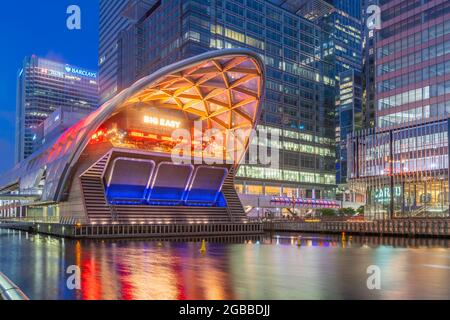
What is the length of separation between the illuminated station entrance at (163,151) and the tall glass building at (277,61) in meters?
45.9

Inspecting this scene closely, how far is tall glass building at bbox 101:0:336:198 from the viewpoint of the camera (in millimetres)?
114250

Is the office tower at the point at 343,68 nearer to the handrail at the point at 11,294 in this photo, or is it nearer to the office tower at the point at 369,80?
the office tower at the point at 369,80

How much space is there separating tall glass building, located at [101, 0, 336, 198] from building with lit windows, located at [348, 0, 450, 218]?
37.8 meters

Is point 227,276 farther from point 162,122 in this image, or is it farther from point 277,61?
point 277,61

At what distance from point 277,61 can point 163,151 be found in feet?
258

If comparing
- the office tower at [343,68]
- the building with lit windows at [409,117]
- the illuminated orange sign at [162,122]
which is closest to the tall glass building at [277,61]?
the office tower at [343,68]

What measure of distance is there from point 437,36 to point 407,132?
17.5 meters

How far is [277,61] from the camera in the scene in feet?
427

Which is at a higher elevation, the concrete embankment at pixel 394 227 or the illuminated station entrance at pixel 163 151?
the illuminated station entrance at pixel 163 151

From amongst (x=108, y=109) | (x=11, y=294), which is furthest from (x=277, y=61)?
(x=11, y=294)

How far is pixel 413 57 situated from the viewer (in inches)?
3297

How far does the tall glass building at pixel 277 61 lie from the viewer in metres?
114

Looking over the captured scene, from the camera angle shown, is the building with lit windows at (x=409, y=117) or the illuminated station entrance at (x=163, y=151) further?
the building with lit windows at (x=409, y=117)
